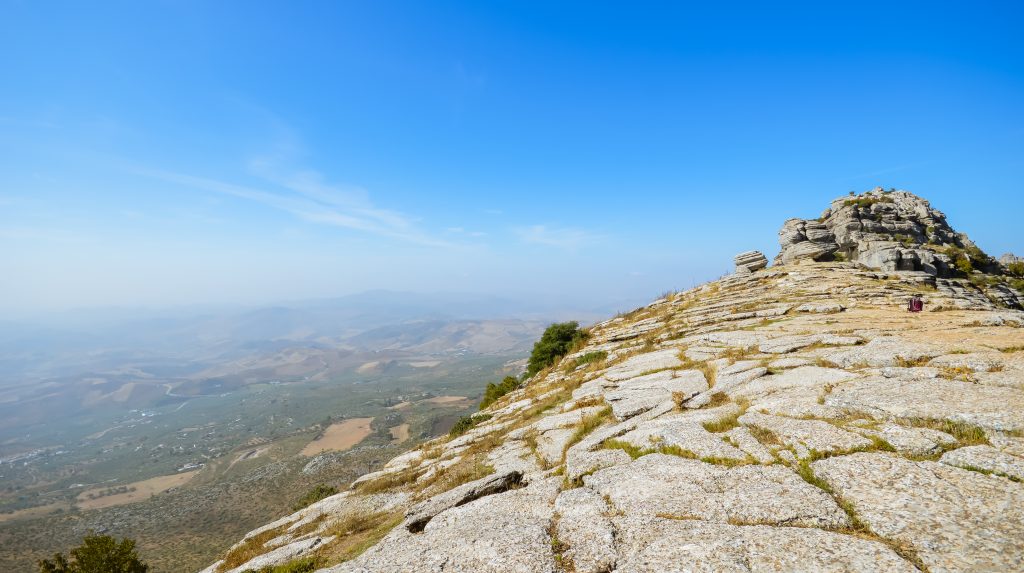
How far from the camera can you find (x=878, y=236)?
119 feet

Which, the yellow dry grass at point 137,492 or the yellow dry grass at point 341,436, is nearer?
the yellow dry grass at point 137,492

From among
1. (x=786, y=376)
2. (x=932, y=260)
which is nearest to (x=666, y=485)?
(x=786, y=376)

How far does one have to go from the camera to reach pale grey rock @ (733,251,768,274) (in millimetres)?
36938

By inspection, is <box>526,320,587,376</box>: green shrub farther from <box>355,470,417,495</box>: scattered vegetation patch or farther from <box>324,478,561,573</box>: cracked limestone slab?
<box>324,478,561,573</box>: cracked limestone slab

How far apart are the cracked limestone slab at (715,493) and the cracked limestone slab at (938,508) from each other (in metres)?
0.52

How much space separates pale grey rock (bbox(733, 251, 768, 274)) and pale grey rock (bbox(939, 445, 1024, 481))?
33186mm

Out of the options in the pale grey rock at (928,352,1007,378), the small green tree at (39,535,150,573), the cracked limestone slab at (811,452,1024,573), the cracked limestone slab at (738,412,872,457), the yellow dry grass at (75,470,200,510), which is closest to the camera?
the cracked limestone slab at (811,452,1024,573)

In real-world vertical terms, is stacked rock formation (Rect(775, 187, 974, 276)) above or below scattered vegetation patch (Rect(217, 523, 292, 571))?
above

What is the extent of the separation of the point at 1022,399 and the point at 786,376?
482 centimetres

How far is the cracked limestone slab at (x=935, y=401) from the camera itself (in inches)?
297

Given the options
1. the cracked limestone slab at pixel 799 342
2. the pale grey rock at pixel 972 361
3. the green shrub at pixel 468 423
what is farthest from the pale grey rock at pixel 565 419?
the pale grey rock at pixel 972 361

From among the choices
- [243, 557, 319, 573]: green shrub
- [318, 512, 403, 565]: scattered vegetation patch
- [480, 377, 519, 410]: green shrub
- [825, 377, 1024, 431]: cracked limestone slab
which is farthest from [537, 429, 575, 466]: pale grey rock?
[480, 377, 519, 410]: green shrub

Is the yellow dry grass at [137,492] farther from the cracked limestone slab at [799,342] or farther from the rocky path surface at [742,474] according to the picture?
the cracked limestone slab at [799,342]

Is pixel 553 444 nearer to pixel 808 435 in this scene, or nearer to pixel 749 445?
pixel 749 445
